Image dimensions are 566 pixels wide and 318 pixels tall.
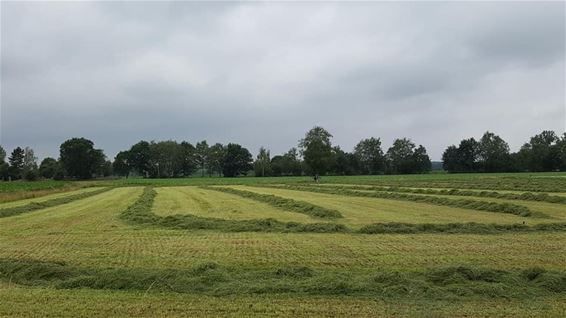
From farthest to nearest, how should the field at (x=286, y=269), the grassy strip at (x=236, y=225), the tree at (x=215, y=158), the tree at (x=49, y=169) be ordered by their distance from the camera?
the tree at (x=215, y=158) → the tree at (x=49, y=169) → the grassy strip at (x=236, y=225) → the field at (x=286, y=269)

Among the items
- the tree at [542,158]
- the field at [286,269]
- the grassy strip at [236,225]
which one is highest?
the tree at [542,158]

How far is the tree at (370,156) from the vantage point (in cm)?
15975

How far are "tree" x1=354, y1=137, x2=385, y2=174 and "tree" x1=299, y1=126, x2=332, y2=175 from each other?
55.3m

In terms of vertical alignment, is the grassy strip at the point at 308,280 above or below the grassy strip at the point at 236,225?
below

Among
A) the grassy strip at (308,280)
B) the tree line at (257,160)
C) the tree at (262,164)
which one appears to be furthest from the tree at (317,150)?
the grassy strip at (308,280)

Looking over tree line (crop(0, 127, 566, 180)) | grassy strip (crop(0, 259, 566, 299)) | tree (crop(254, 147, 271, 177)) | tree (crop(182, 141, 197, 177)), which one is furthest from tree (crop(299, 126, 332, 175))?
grassy strip (crop(0, 259, 566, 299))

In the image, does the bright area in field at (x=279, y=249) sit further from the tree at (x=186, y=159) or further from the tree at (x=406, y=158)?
the tree at (x=186, y=159)

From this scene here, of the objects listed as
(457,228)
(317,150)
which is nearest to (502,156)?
(317,150)

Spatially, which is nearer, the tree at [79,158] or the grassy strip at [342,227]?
the grassy strip at [342,227]

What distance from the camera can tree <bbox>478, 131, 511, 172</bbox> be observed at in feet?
449

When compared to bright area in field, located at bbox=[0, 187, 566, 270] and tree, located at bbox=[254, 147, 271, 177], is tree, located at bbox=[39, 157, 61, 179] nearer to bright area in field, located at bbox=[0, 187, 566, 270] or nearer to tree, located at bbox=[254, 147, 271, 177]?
tree, located at bbox=[254, 147, 271, 177]

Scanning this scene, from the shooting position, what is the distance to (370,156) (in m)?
164

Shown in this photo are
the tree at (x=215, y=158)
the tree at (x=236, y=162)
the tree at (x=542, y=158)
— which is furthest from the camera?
the tree at (x=215, y=158)

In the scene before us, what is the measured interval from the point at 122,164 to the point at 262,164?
49.8 meters
